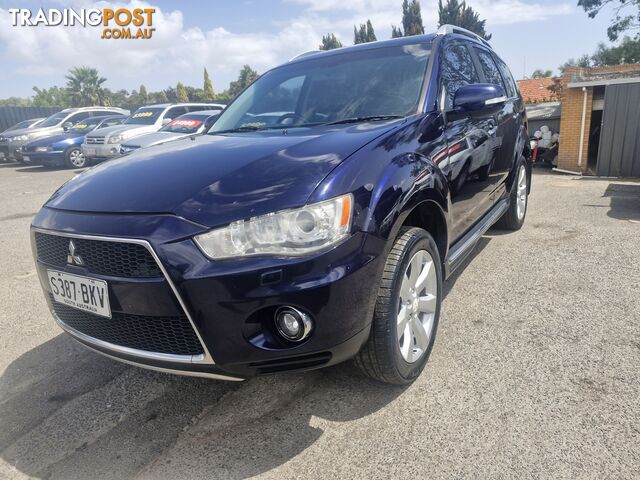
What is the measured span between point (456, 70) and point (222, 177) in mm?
2105

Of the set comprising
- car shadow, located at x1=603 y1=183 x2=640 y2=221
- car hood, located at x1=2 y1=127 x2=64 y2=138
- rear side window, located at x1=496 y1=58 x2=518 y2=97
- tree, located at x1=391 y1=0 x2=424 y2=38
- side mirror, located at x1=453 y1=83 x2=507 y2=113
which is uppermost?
tree, located at x1=391 y1=0 x2=424 y2=38

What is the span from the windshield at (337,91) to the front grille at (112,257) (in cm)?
143

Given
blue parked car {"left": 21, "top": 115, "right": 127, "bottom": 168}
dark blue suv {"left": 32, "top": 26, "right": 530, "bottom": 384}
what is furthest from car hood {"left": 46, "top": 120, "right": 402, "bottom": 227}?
blue parked car {"left": 21, "top": 115, "right": 127, "bottom": 168}

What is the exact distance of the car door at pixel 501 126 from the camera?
3.87m

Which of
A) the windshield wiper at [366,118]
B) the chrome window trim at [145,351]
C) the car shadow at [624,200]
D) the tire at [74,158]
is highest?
the windshield wiper at [366,118]

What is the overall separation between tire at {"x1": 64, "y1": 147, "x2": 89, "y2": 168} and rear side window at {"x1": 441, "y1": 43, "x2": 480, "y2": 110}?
45.2 feet

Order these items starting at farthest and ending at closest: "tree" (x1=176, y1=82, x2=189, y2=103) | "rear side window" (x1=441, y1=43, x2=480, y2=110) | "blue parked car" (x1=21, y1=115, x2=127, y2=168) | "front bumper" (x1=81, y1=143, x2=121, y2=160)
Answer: "tree" (x1=176, y1=82, x2=189, y2=103) < "blue parked car" (x1=21, y1=115, x2=127, y2=168) < "front bumper" (x1=81, y1=143, x2=121, y2=160) < "rear side window" (x1=441, y1=43, x2=480, y2=110)

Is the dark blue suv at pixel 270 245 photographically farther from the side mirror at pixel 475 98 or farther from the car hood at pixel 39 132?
the car hood at pixel 39 132

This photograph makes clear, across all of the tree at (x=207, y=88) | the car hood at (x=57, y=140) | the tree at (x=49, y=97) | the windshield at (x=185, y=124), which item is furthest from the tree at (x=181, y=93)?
the windshield at (x=185, y=124)

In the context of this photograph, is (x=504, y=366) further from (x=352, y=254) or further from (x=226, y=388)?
(x=226, y=388)

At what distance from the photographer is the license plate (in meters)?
1.96

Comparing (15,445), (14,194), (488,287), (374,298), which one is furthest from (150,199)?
(14,194)

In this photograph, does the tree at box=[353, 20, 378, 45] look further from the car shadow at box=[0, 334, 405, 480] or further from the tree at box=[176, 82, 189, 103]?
the car shadow at box=[0, 334, 405, 480]

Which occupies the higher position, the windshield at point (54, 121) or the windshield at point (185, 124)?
the windshield at point (54, 121)
